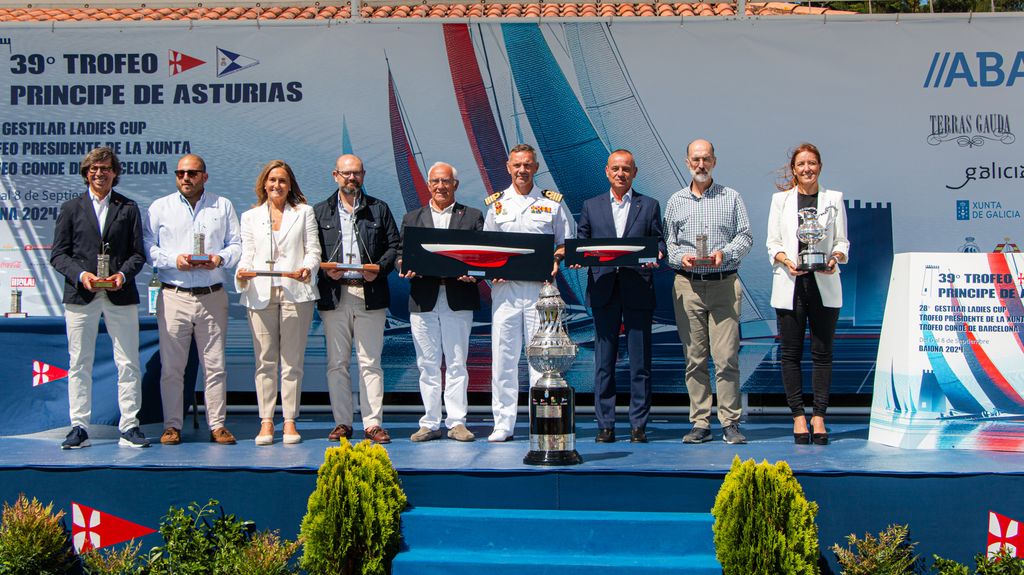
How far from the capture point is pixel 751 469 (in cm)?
435

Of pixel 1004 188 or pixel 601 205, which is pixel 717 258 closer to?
pixel 601 205

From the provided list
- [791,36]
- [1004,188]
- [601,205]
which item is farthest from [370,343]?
[1004,188]

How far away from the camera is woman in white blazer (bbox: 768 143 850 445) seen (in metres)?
5.68

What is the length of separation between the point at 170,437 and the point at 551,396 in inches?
88.8

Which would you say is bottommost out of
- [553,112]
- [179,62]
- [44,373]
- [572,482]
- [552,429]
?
[572,482]

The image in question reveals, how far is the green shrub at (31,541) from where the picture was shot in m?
4.67

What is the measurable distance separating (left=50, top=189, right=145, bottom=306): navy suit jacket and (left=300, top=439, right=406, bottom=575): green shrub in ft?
6.36

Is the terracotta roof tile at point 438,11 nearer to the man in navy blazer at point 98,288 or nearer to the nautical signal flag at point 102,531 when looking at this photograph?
the man in navy blazer at point 98,288

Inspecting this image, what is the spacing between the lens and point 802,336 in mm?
5781

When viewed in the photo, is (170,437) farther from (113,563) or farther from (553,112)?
(553,112)

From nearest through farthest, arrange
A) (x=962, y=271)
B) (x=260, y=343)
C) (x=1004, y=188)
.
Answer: (x=962, y=271), (x=260, y=343), (x=1004, y=188)

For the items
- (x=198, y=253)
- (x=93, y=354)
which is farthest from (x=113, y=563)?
(x=198, y=253)

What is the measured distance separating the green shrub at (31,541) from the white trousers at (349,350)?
5.48ft

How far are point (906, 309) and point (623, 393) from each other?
2.34m
